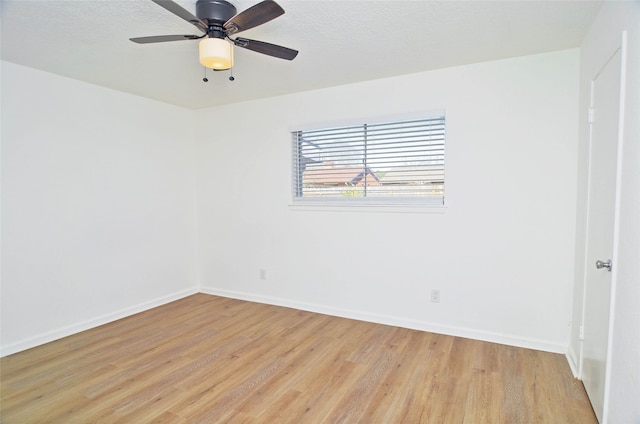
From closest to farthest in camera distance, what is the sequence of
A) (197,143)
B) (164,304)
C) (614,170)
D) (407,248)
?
1. (614,170)
2. (407,248)
3. (164,304)
4. (197,143)

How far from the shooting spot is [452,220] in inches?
122

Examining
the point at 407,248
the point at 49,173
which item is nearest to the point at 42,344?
the point at 49,173

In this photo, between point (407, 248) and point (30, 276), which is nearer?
point (30, 276)

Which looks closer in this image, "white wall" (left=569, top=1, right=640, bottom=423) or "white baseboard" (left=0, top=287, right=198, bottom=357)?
"white wall" (left=569, top=1, right=640, bottom=423)

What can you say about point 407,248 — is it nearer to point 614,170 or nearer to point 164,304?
point 614,170

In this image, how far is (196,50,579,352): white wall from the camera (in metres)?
2.73

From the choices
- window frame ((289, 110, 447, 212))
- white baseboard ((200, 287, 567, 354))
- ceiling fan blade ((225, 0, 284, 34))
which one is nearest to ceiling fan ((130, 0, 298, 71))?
ceiling fan blade ((225, 0, 284, 34))

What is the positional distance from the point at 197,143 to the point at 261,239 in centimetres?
163

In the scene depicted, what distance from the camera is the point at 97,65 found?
2906 mm

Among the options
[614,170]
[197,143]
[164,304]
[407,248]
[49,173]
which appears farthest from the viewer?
[197,143]

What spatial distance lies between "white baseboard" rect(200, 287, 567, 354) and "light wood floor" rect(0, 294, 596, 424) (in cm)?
8

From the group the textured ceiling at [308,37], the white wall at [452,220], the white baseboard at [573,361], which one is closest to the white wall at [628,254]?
the textured ceiling at [308,37]

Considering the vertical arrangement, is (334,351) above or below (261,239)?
below

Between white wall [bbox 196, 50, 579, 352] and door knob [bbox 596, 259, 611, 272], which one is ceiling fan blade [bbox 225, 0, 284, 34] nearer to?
white wall [bbox 196, 50, 579, 352]
